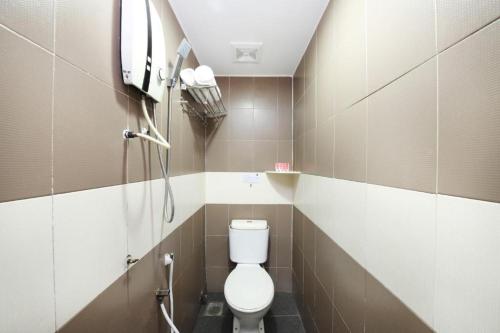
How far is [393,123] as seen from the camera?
2.03 ft

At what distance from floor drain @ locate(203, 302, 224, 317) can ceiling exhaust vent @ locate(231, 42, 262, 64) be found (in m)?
2.17

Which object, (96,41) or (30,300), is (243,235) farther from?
(96,41)

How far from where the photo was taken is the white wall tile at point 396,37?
1.66ft

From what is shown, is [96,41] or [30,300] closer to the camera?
[30,300]

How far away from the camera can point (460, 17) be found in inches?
16.7

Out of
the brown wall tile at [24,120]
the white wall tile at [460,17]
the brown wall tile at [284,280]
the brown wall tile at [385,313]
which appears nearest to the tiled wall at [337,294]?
the brown wall tile at [385,313]

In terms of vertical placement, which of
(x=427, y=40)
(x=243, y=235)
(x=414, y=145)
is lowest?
(x=243, y=235)

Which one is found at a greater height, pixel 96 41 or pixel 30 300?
pixel 96 41

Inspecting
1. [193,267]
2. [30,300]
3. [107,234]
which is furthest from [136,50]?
[193,267]

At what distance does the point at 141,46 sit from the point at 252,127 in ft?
4.54

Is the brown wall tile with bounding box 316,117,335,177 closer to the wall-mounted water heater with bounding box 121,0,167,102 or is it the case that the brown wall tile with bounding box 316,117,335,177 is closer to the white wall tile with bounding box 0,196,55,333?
the wall-mounted water heater with bounding box 121,0,167,102

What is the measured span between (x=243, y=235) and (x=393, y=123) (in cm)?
154

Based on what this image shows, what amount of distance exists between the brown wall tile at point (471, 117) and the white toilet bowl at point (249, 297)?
121 cm

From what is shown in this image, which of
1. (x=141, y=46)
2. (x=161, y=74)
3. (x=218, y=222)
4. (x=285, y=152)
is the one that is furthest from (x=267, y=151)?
(x=141, y=46)
